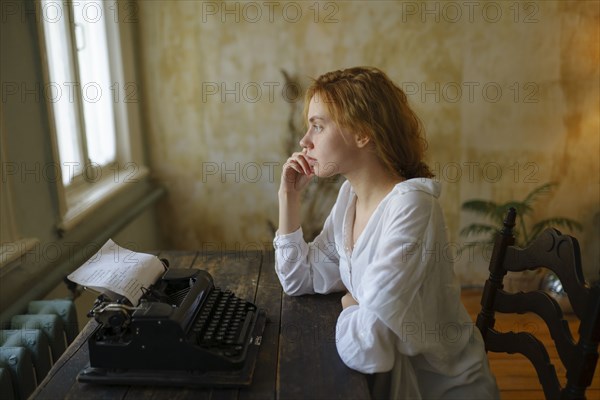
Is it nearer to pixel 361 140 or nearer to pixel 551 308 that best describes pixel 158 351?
pixel 361 140

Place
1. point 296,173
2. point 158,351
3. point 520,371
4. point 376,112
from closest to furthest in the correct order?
1. point 158,351
2. point 376,112
3. point 296,173
4. point 520,371

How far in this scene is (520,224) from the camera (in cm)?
348

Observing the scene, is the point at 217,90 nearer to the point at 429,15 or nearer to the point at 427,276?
the point at 429,15

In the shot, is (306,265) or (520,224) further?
(520,224)

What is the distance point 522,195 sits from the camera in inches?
140

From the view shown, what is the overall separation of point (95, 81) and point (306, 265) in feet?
6.82

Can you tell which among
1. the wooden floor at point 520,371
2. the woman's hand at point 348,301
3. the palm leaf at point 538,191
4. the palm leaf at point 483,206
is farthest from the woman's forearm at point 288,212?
the palm leaf at point 538,191

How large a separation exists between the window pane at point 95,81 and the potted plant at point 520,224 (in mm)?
2324

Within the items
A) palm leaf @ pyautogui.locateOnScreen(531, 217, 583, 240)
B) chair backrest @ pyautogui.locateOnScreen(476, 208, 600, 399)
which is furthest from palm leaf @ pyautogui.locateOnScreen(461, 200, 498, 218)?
chair backrest @ pyautogui.locateOnScreen(476, 208, 600, 399)

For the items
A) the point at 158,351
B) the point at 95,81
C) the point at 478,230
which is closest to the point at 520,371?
the point at 478,230

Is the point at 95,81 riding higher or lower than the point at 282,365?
higher

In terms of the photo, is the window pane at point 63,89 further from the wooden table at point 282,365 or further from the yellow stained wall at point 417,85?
the wooden table at point 282,365

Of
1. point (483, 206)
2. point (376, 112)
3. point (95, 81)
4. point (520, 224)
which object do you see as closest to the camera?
point (376, 112)

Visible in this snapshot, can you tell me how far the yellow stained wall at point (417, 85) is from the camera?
3350 mm
